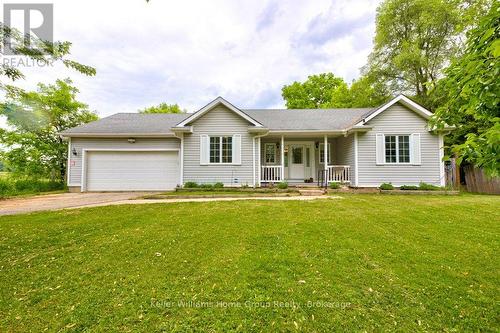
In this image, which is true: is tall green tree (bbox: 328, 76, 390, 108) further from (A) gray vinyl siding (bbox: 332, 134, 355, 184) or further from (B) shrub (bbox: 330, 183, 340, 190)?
(B) shrub (bbox: 330, 183, 340, 190)

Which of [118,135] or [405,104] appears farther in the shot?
[118,135]

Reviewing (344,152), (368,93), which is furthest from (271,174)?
(368,93)

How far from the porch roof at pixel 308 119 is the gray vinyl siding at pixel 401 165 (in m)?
1.11

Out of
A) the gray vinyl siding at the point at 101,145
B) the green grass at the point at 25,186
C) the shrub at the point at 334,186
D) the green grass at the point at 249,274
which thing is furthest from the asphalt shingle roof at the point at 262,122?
the green grass at the point at 249,274

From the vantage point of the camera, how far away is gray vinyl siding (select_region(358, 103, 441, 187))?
11125mm

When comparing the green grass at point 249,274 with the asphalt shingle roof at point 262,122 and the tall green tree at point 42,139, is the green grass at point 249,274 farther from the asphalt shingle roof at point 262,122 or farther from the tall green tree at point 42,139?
the tall green tree at point 42,139

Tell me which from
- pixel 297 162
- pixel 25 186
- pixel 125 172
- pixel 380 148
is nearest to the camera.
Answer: pixel 380 148

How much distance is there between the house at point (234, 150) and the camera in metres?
11.2

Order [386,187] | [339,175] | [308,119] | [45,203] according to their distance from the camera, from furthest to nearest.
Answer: [308,119]
[339,175]
[386,187]
[45,203]

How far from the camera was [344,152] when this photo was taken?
1280 centimetres

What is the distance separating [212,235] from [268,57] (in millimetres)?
16470

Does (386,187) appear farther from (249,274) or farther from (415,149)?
(249,274)

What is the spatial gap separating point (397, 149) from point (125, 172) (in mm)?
14263

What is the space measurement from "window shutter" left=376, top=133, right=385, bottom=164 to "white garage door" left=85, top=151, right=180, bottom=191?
411 inches
